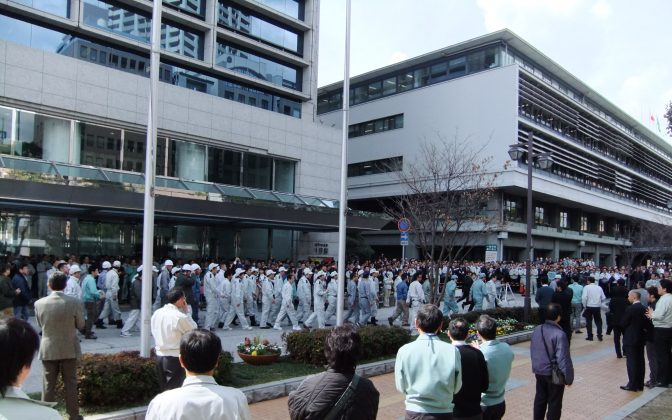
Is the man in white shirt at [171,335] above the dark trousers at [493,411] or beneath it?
above

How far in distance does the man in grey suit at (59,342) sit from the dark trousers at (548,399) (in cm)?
559

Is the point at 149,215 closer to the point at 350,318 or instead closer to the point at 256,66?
the point at 350,318

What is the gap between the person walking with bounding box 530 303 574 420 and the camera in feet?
20.7

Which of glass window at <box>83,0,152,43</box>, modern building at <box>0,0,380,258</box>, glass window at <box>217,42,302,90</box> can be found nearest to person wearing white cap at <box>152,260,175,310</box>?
modern building at <box>0,0,380,258</box>

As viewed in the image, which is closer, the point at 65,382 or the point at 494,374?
the point at 494,374

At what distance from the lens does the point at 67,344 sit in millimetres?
6613

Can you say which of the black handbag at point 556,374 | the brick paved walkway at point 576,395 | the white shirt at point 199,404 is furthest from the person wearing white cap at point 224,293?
the white shirt at point 199,404

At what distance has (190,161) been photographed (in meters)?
27.6

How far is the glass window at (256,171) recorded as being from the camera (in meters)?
30.3

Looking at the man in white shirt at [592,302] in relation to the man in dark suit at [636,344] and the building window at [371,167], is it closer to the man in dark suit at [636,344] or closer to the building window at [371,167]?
the man in dark suit at [636,344]

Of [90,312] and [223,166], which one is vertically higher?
[223,166]

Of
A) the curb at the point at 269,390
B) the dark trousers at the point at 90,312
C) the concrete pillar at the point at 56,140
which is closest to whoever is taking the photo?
the curb at the point at 269,390

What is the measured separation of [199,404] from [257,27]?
104 ft

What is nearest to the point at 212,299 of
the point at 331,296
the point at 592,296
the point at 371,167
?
the point at 331,296
